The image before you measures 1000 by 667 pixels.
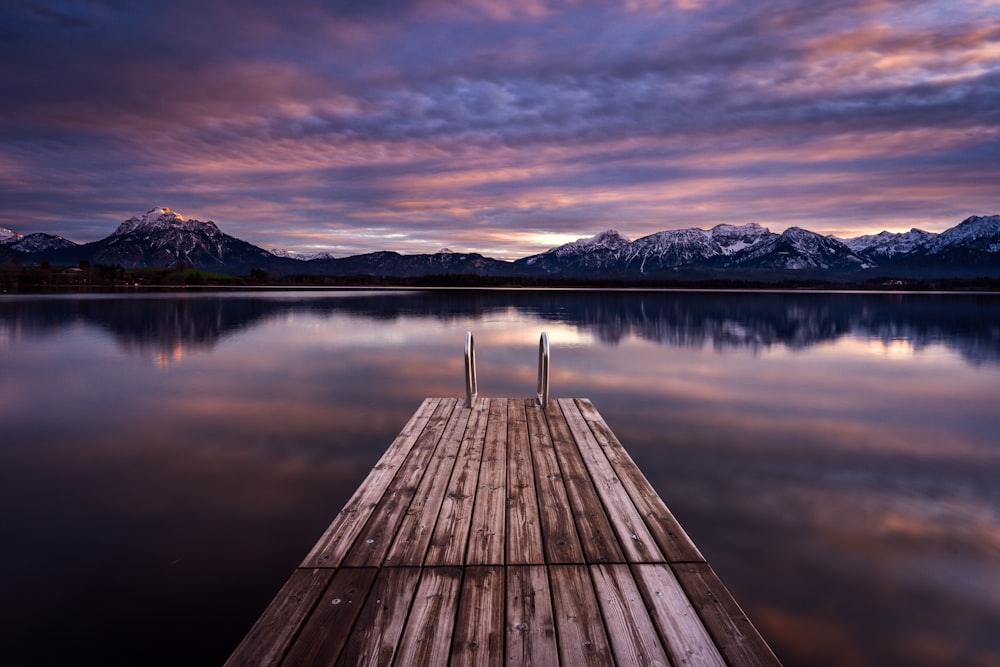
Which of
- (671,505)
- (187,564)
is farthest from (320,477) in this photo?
(671,505)

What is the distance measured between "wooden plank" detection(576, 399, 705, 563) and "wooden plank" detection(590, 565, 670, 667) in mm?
587

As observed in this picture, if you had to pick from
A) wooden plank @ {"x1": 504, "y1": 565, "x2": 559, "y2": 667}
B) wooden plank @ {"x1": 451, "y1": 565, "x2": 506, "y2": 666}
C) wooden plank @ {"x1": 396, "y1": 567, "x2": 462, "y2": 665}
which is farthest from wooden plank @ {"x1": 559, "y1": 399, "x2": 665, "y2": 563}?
wooden plank @ {"x1": 396, "y1": 567, "x2": 462, "y2": 665}

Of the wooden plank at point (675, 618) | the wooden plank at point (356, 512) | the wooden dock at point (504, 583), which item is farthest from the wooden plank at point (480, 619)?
the wooden plank at point (356, 512)

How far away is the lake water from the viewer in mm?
4652

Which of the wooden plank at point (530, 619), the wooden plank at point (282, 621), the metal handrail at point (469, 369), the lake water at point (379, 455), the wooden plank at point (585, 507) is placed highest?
the metal handrail at point (469, 369)

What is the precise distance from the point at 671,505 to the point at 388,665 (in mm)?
4901

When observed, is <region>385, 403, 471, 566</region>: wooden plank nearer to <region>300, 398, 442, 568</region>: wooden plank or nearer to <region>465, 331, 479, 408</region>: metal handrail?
<region>300, 398, 442, 568</region>: wooden plank

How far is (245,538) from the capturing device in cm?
604

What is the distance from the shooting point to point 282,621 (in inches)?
138

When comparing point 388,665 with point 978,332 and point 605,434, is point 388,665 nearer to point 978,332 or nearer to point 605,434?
point 605,434

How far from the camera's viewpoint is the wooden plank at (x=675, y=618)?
3.16 m

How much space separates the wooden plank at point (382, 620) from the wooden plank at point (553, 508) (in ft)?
3.92

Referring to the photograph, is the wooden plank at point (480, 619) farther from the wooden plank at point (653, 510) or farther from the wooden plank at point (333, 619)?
the wooden plank at point (653, 510)

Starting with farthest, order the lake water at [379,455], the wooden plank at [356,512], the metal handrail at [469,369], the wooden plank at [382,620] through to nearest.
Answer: the metal handrail at [469,369]
the lake water at [379,455]
the wooden plank at [356,512]
the wooden plank at [382,620]
